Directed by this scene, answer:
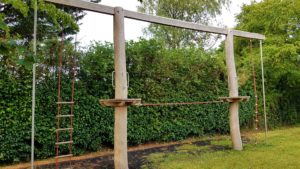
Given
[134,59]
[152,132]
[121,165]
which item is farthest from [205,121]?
[121,165]

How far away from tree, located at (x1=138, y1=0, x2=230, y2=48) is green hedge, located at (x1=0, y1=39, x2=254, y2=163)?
5831 mm

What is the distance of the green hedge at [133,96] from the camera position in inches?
188

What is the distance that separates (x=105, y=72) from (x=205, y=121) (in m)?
3.31

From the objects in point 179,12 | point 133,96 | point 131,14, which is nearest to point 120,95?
point 131,14

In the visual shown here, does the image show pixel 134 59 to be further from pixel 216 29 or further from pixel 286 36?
pixel 286 36

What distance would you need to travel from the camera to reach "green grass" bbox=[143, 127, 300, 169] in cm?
445

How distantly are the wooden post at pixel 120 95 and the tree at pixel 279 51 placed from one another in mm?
5438

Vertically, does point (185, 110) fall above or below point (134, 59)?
below

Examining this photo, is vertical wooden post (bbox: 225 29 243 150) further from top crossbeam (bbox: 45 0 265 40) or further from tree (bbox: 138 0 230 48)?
tree (bbox: 138 0 230 48)

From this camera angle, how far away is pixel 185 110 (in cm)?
720

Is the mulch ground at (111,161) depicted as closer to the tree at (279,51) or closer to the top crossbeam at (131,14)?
the top crossbeam at (131,14)

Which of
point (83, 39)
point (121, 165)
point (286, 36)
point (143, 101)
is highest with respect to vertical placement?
point (286, 36)

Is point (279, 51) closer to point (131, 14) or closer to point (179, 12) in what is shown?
point (131, 14)

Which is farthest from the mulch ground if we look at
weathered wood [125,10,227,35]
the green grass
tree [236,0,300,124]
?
tree [236,0,300,124]
